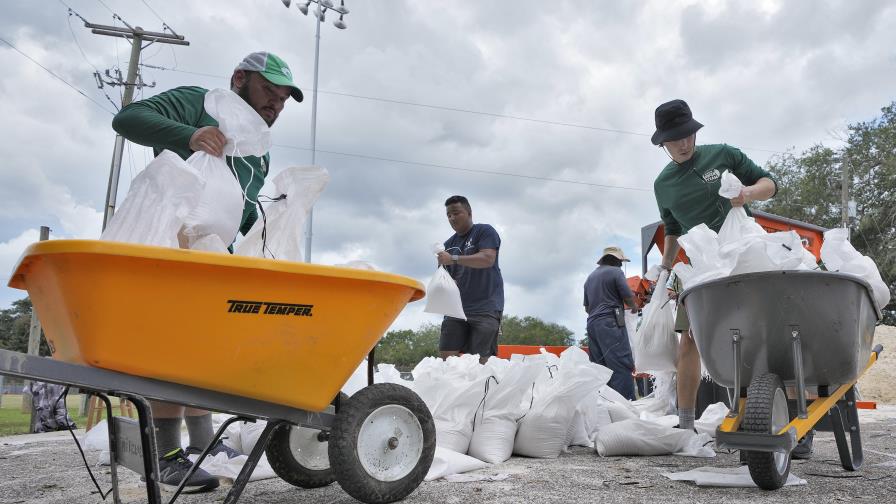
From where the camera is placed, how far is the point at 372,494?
1909mm

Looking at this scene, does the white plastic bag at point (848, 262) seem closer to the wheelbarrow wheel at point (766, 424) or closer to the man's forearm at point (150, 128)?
the wheelbarrow wheel at point (766, 424)

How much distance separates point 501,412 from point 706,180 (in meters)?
1.51

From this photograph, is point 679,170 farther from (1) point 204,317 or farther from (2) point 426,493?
(1) point 204,317

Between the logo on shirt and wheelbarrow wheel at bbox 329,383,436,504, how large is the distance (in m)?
1.95

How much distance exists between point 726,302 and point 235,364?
5.55 ft

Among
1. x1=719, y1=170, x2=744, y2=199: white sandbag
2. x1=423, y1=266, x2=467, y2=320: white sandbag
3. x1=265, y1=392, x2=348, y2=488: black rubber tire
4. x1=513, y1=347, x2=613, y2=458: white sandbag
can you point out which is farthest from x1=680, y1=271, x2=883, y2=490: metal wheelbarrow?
x1=423, y1=266, x2=467, y2=320: white sandbag

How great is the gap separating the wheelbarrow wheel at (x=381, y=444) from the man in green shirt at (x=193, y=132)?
1.79 feet

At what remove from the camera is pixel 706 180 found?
3.24 meters

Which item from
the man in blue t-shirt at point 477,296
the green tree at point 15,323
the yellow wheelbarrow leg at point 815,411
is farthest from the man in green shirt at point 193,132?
the green tree at point 15,323

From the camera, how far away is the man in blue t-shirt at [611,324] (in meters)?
5.19

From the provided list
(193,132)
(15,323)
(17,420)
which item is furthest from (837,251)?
(15,323)

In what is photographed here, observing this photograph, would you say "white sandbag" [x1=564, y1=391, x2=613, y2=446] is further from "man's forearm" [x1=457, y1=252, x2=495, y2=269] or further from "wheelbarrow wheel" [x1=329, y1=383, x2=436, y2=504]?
"wheelbarrow wheel" [x1=329, y1=383, x2=436, y2=504]

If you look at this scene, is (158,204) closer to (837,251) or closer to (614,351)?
(837,251)

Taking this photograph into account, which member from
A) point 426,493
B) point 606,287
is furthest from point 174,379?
point 606,287
